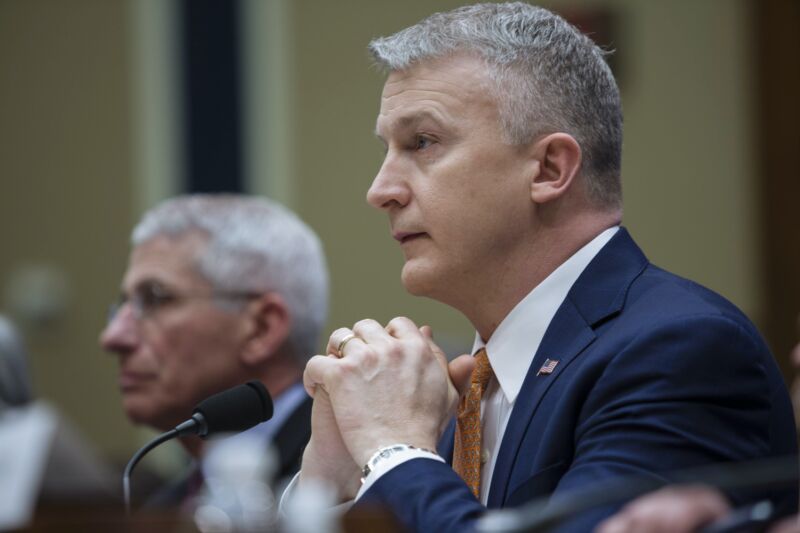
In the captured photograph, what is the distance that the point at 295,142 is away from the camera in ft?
22.4

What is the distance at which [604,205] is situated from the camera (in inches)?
93.5

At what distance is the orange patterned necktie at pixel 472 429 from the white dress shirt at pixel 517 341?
0.01 meters

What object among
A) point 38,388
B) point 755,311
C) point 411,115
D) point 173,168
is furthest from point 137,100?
point 411,115

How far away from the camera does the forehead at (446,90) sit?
2.30 metres

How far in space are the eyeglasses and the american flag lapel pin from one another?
58.9 inches

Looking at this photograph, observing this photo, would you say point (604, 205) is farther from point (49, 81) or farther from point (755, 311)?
point (49, 81)

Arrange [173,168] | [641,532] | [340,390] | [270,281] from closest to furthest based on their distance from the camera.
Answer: [641,532]
[340,390]
[270,281]
[173,168]

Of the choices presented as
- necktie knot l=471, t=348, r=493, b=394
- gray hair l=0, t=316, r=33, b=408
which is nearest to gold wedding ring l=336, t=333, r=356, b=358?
necktie knot l=471, t=348, r=493, b=394

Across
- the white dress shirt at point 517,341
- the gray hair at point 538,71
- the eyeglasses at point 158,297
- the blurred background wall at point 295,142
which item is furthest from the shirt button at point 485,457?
the blurred background wall at point 295,142

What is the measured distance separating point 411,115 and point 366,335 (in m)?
0.40

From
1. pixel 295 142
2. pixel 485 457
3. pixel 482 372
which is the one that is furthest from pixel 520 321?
pixel 295 142

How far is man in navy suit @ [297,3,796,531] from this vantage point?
6.41ft

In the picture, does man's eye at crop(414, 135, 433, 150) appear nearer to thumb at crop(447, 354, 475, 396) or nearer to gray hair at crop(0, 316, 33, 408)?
thumb at crop(447, 354, 475, 396)

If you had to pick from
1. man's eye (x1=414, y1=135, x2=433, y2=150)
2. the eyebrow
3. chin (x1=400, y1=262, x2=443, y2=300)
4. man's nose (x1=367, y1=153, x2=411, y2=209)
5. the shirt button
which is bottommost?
the shirt button
